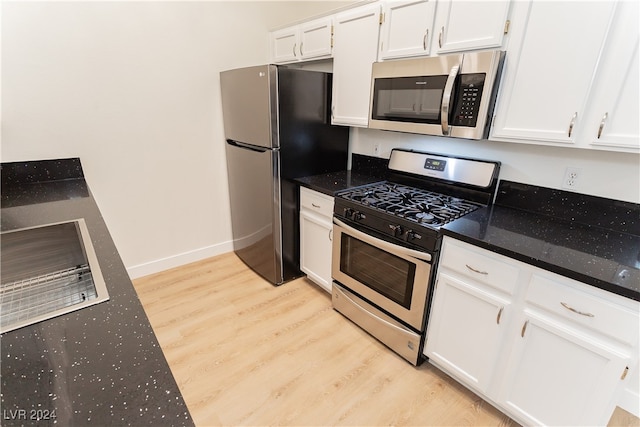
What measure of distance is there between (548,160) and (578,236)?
1.44 feet

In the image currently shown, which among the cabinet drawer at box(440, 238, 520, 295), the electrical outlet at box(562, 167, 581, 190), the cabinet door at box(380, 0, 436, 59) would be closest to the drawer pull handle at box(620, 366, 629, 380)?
the cabinet drawer at box(440, 238, 520, 295)

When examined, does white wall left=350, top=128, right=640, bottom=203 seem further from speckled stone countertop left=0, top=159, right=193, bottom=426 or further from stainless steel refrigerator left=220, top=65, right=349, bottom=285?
speckled stone countertop left=0, top=159, right=193, bottom=426

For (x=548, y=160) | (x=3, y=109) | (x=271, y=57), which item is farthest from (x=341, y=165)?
(x=3, y=109)

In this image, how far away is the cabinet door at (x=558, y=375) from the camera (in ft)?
3.92

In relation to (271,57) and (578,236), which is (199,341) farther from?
(271,57)

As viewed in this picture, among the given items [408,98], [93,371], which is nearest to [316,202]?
[408,98]

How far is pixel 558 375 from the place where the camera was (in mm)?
1312

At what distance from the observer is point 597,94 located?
51.5 inches

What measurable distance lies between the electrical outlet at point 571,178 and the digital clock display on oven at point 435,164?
63cm

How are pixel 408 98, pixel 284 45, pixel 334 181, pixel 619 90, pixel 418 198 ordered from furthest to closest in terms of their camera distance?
pixel 284 45 → pixel 334 181 → pixel 418 198 → pixel 408 98 → pixel 619 90

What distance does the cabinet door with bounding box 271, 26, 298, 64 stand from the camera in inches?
104

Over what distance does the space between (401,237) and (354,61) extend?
1275 millimetres

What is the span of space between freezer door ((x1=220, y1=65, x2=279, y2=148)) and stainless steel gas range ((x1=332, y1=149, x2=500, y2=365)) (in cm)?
74

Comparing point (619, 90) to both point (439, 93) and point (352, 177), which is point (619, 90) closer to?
point (439, 93)
